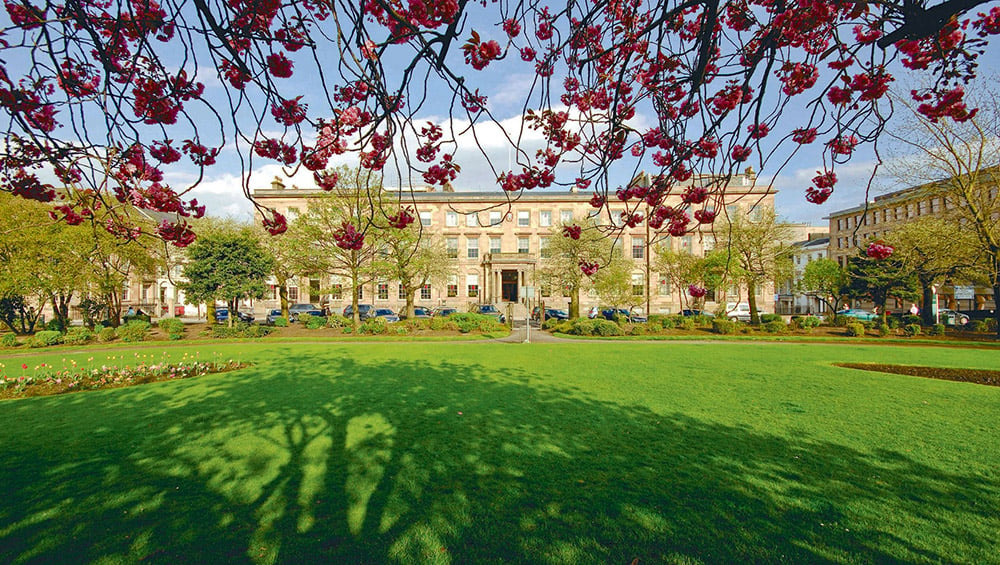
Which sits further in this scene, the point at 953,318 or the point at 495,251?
the point at 495,251

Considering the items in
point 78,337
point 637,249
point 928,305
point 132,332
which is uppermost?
point 637,249

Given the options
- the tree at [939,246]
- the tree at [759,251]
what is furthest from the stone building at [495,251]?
the tree at [939,246]

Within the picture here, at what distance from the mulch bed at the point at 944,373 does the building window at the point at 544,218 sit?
97.3 feet

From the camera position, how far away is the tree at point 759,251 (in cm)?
2269

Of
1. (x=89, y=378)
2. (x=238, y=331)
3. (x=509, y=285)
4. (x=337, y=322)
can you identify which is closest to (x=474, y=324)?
(x=337, y=322)

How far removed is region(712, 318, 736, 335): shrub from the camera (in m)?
20.3

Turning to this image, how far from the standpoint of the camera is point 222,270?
2041 centimetres

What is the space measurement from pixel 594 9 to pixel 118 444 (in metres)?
6.79

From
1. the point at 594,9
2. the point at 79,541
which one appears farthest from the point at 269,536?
the point at 594,9

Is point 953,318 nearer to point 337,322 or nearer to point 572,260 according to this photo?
point 572,260

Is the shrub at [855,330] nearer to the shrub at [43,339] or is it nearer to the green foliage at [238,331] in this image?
the green foliage at [238,331]

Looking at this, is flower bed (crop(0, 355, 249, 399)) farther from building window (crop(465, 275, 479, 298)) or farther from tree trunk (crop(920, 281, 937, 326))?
tree trunk (crop(920, 281, 937, 326))

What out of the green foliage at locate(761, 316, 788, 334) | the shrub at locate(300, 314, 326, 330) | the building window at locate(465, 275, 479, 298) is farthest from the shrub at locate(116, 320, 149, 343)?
the green foliage at locate(761, 316, 788, 334)

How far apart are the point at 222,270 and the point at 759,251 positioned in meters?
29.6
